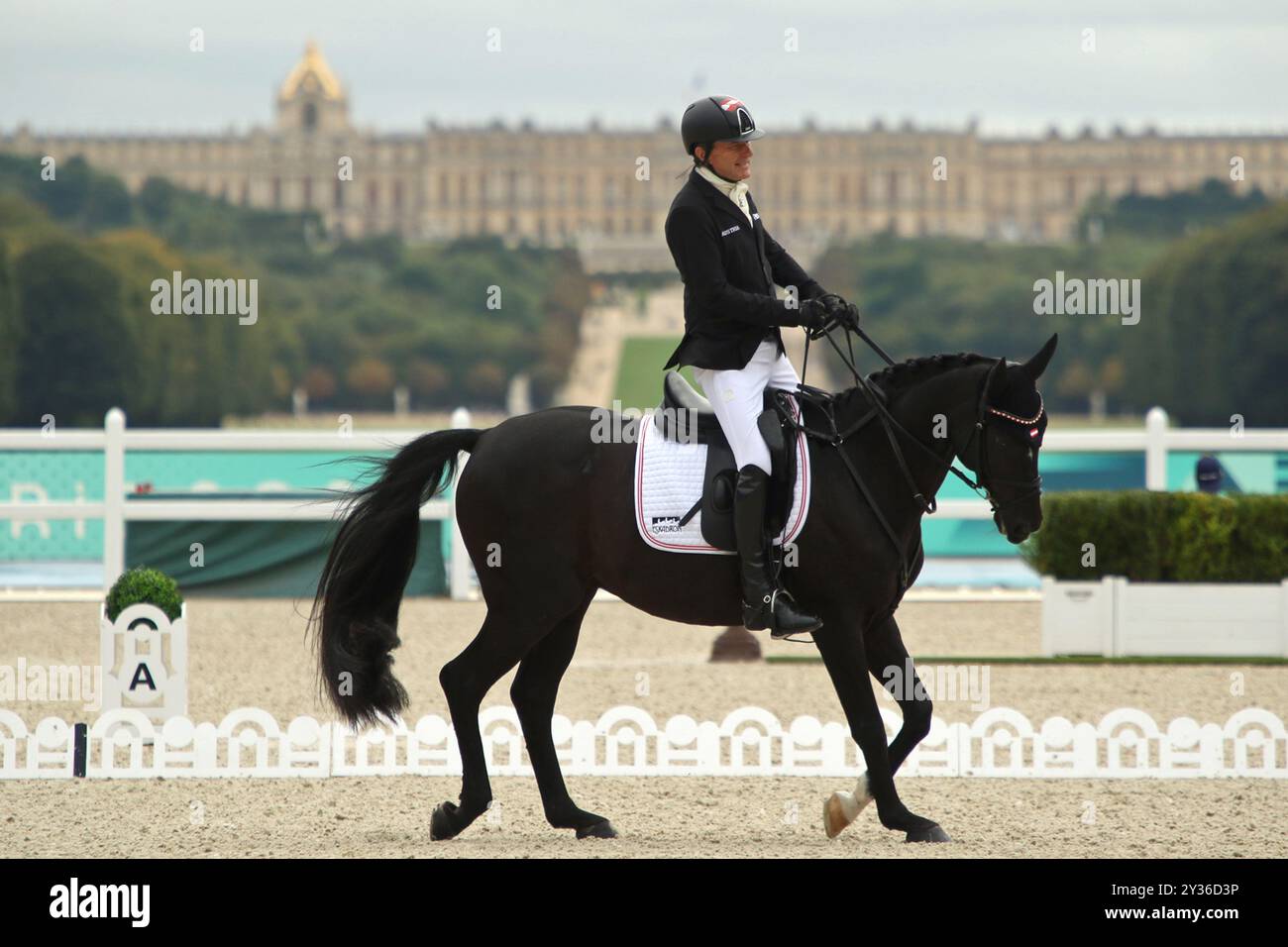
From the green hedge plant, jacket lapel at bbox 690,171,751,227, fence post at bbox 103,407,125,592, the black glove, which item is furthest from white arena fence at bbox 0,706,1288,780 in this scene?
fence post at bbox 103,407,125,592

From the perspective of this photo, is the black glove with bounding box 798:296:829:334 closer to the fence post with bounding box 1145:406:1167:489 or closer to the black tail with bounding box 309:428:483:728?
the black tail with bounding box 309:428:483:728

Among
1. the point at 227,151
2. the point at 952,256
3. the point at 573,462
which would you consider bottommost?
the point at 573,462

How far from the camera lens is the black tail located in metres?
5.71

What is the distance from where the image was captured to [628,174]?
10750cm

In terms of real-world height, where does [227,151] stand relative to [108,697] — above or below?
above

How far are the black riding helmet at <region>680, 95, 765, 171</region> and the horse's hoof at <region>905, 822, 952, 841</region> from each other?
187cm

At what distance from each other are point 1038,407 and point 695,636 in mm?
6257

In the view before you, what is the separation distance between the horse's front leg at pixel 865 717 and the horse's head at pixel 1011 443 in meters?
0.52

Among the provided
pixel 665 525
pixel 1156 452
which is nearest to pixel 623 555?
pixel 665 525

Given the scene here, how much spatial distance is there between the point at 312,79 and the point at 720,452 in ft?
377

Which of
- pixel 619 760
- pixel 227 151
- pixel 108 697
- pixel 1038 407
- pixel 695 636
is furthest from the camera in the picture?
pixel 227 151

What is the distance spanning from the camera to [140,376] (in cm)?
4316
